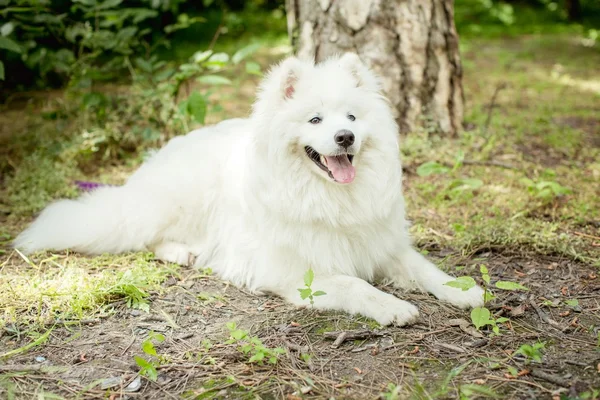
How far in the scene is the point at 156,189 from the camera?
3758mm

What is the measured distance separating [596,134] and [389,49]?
2.33 m

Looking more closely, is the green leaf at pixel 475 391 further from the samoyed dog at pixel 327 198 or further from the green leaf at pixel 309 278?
the green leaf at pixel 309 278

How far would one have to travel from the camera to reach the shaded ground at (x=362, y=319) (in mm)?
2301

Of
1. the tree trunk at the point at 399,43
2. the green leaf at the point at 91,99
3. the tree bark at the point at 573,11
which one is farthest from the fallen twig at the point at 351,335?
the tree bark at the point at 573,11

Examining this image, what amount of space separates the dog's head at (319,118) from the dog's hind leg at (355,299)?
557 mm

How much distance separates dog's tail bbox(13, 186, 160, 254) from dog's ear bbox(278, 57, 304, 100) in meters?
1.32

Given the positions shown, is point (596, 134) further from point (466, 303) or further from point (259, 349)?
point (259, 349)

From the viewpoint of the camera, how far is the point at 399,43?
15.5 ft

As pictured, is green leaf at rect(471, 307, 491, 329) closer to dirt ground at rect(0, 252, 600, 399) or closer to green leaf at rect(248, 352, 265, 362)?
dirt ground at rect(0, 252, 600, 399)

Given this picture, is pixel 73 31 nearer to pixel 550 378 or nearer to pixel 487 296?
pixel 487 296

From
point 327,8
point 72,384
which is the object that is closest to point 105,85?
point 327,8

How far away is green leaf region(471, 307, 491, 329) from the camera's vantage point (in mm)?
2596

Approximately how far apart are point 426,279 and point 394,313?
0.45m

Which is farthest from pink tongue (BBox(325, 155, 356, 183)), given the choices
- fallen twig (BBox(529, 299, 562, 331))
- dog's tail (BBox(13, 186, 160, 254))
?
dog's tail (BBox(13, 186, 160, 254))
